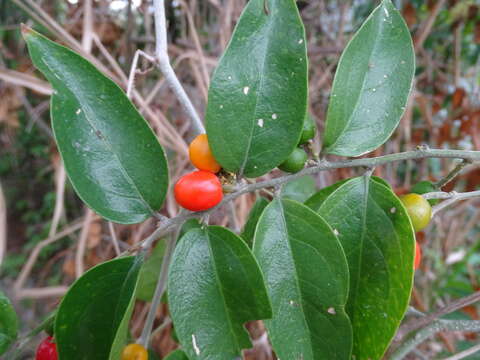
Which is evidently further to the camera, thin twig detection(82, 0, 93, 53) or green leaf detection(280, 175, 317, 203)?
thin twig detection(82, 0, 93, 53)

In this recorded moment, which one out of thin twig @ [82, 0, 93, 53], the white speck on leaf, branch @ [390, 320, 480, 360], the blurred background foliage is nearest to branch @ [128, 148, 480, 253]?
the white speck on leaf

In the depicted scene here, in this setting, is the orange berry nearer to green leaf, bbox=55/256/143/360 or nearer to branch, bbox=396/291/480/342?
Answer: green leaf, bbox=55/256/143/360

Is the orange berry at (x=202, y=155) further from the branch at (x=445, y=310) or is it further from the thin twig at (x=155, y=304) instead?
the branch at (x=445, y=310)

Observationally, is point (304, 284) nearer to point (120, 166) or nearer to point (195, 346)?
point (195, 346)

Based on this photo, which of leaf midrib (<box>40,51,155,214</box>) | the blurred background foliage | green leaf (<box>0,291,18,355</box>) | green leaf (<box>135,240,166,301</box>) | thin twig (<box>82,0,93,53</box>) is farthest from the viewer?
the blurred background foliage

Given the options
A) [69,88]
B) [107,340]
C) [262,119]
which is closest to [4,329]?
[107,340]

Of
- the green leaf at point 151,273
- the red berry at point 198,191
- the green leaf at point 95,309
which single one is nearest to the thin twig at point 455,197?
the red berry at point 198,191
